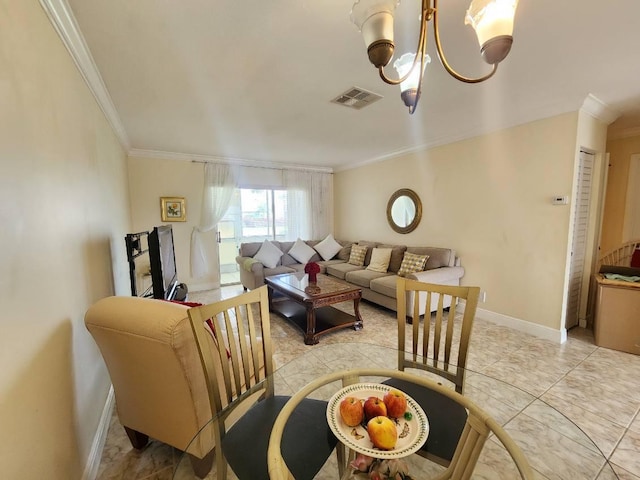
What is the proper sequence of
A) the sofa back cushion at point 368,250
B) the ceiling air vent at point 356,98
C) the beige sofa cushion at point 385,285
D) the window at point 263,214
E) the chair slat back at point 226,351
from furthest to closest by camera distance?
the window at point 263,214
the sofa back cushion at point 368,250
the beige sofa cushion at point 385,285
the ceiling air vent at point 356,98
the chair slat back at point 226,351

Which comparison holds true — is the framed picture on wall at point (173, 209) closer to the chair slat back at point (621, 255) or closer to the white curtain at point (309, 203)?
the white curtain at point (309, 203)

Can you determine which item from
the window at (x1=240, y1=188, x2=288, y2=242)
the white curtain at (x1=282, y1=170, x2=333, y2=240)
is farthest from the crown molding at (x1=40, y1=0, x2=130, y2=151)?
the white curtain at (x1=282, y1=170, x2=333, y2=240)

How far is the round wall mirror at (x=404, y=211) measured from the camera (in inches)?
169

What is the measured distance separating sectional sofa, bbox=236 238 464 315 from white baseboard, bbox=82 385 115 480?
248 cm

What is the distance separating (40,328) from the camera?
110cm

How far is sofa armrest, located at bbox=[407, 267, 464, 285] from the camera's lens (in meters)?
3.31

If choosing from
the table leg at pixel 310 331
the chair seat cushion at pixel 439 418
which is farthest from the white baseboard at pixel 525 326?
the chair seat cushion at pixel 439 418

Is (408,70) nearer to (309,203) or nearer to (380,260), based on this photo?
(380,260)

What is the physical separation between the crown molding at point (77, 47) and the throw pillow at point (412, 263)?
3.63 meters

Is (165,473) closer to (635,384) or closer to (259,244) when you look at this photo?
(635,384)

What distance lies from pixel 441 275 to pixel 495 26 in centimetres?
289

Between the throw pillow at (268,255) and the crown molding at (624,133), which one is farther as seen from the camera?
the throw pillow at (268,255)

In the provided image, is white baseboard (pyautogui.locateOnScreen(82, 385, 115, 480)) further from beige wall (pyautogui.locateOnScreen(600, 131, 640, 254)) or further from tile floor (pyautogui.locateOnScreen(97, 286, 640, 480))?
beige wall (pyautogui.locateOnScreen(600, 131, 640, 254))

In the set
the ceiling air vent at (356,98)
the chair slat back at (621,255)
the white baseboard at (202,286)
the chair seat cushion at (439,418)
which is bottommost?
the white baseboard at (202,286)
